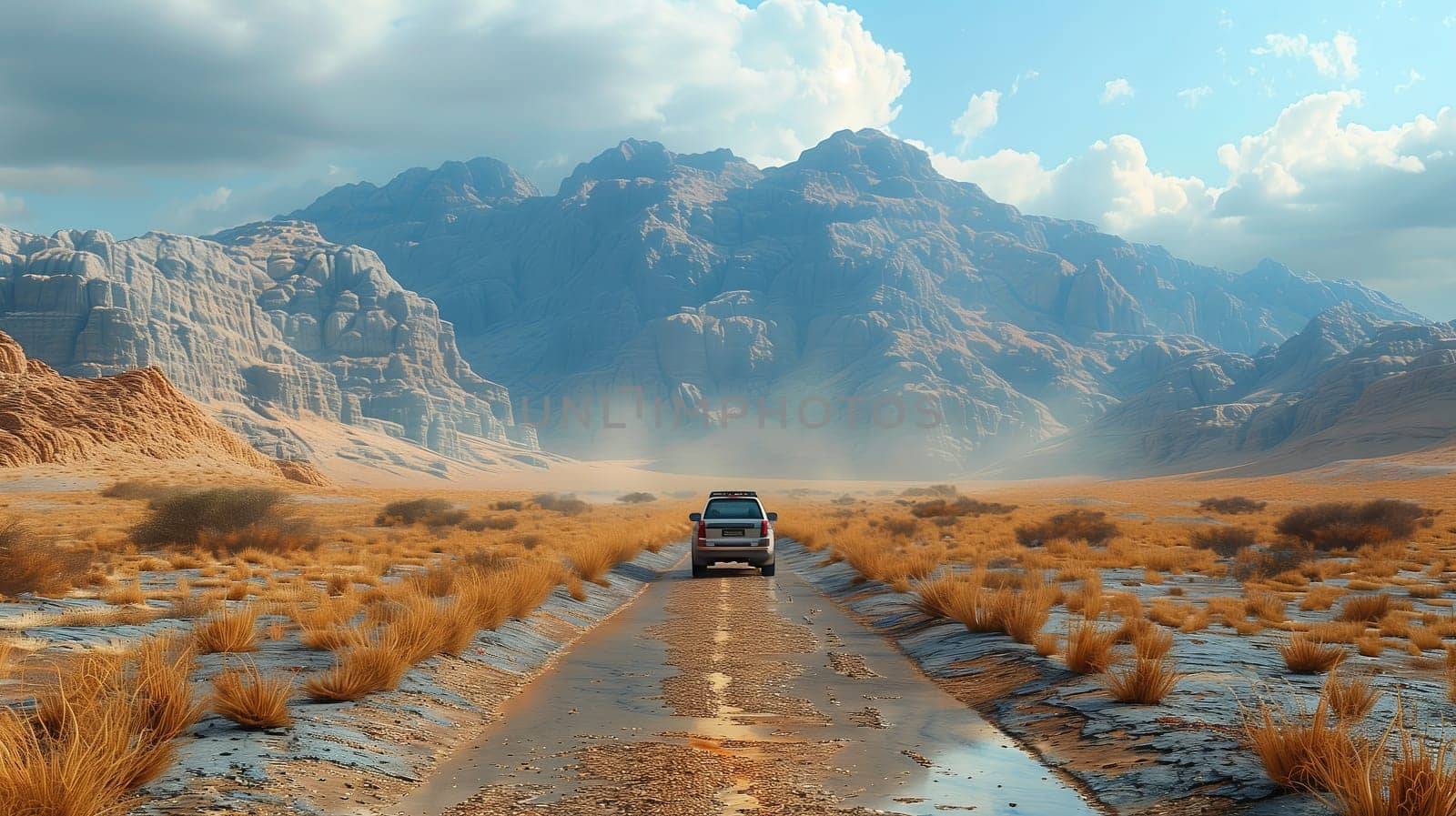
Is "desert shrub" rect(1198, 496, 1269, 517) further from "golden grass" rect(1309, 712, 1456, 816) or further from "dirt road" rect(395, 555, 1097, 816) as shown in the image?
"golden grass" rect(1309, 712, 1456, 816)

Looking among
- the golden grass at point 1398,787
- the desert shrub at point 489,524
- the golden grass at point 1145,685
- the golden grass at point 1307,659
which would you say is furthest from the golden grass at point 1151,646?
the desert shrub at point 489,524

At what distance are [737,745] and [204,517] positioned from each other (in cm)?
→ 2897

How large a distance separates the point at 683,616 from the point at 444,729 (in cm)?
903

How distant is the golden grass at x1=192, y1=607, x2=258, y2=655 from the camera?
11.2 m

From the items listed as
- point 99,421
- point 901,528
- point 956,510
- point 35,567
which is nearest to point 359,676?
point 35,567

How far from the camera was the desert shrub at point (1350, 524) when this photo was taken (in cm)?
3334

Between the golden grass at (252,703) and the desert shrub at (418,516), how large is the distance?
42.3 m

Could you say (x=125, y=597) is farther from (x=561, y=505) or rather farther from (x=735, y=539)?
(x=561, y=505)

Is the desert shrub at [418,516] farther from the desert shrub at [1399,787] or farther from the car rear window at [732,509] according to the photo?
the desert shrub at [1399,787]

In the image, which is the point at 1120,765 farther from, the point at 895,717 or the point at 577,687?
the point at 577,687

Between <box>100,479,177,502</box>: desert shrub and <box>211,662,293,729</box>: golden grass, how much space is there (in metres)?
56.1

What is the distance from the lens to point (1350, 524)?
34875mm

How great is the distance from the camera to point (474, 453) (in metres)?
199

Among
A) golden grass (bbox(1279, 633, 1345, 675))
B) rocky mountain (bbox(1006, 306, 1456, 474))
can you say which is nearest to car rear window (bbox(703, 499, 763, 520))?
golden grass (bbox(1279, 633, 1345, 675))
